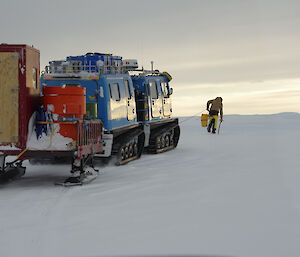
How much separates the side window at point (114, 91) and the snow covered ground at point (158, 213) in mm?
2190

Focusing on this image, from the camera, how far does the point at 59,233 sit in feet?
22.0

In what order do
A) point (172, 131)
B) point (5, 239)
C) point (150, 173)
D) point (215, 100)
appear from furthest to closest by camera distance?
point (215, 100) < point (172, 131) < point (150, 173) < point (5, 239)

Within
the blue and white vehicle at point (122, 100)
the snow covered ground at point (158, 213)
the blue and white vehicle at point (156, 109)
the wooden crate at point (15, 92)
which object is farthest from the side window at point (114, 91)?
the wooden crate at point (15, 92)

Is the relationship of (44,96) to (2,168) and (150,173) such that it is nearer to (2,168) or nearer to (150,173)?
(2,168)

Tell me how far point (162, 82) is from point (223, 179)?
831 cm

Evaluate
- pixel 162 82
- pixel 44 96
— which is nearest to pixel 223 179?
pixel 44 96

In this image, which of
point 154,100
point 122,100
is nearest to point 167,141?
point 154,100

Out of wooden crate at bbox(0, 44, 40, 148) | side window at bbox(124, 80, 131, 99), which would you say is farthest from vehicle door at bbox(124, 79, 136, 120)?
wooden crate at bbox(0, 44, 40, 148)

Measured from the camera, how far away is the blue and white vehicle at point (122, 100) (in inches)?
529

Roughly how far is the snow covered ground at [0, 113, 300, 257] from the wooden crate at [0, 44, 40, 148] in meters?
1.25

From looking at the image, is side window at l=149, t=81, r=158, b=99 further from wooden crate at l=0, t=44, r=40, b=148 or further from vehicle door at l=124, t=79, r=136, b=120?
wooden crate at l=0, t=44, r=40, b=148

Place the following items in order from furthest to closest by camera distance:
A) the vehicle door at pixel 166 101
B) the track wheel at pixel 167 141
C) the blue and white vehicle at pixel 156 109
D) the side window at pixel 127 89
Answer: the track wheel at pixel 167 141 < the vehicle door at pixel 166 101 < the blue and white vehicle at pixel 156 109 < the side window at pixel 127 89

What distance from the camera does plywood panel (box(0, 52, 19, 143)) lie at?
33.1ft

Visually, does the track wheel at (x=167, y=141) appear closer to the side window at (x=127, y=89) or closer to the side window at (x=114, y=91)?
the side window at (x=127, y=89)
